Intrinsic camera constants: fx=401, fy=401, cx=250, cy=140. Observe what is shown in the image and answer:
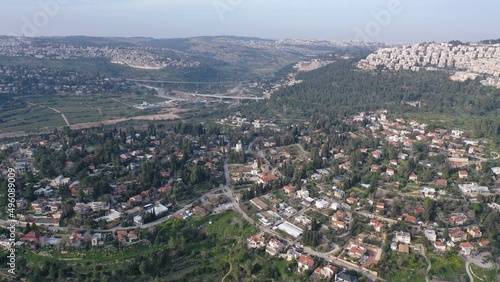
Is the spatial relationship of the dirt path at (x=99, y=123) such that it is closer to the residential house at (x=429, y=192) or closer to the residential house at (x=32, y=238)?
the residential house at (x=32, y=238)

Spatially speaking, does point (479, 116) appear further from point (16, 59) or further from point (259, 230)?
point (16, 59)

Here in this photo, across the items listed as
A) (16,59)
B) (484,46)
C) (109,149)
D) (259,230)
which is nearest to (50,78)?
(16,59)

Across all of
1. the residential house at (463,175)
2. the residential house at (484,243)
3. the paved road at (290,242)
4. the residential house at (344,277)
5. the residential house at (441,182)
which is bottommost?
the paved road at (290,242)

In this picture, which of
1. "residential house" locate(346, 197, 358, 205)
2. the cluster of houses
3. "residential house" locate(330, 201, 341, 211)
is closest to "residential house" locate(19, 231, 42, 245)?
the cluster of houses

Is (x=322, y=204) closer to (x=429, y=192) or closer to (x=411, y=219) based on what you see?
(x=411, y=219)

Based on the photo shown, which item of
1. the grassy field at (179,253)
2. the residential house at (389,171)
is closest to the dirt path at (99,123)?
the grassy field at (179,253)

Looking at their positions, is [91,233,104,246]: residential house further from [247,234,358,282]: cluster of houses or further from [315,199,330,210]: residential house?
[315,199,330,210]: residential house
